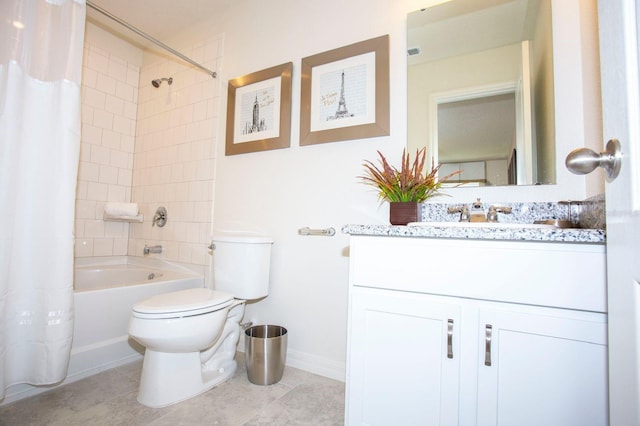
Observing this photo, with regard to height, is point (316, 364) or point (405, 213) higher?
point (405, 213)

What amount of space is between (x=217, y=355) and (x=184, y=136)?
1.67m

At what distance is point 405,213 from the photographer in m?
1.35

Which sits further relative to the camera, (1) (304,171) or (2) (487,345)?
(1) (304,171)

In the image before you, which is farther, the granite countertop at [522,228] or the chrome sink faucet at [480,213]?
the chrome sink faucet at [480,213]

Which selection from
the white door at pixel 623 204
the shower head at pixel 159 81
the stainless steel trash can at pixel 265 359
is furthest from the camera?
the shower head at pixel 159 81

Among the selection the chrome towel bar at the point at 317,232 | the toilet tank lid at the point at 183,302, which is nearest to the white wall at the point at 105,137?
the toilet tank lid at the point at 183,302

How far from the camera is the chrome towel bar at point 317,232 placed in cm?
172

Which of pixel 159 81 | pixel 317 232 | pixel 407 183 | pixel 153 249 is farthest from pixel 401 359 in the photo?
pixel 159 81

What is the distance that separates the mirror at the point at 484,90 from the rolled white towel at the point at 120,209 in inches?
87.7

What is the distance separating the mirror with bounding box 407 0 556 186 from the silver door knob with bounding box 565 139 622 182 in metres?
0.87

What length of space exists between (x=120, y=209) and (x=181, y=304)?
150 centimetres

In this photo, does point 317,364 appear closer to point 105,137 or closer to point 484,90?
point 484,90

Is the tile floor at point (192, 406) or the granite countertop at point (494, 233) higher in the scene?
the granite countertop at point (494, 233)

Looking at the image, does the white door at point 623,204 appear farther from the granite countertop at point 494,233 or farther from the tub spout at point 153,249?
the tub spout at point 153,249
